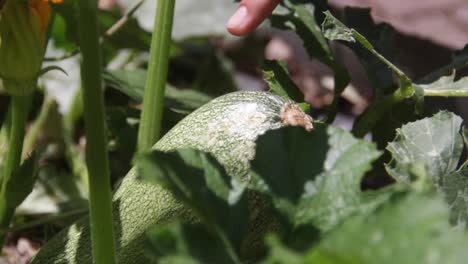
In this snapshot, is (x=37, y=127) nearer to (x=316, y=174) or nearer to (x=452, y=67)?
(x=452, y=67)

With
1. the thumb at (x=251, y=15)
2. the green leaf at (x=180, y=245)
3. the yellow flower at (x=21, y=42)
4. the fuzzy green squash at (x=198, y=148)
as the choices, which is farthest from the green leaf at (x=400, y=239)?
the thumb at (x=251, y=15)

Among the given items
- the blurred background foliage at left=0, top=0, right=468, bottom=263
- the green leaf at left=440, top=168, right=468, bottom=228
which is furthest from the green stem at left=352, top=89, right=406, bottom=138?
the green leaf at left=440, top=168, right=468, bottom=228

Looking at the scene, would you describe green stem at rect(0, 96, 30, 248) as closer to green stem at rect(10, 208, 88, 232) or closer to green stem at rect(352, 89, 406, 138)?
green stem at rect(10, 208, 88, 232)

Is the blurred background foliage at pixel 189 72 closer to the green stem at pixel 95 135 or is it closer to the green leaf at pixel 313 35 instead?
the green leaf at pixel 313 35

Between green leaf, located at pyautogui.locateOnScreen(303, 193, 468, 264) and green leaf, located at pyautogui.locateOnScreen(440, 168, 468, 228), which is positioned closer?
green leaf, located at pyautogui.locateOnScreen(303, 193, 468, 264)

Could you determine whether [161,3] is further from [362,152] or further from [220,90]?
[220,90]

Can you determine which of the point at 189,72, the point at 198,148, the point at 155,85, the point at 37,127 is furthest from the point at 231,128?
the point at 189,72

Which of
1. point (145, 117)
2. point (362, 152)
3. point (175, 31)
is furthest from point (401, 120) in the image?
point (175, 31)
